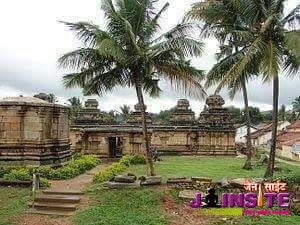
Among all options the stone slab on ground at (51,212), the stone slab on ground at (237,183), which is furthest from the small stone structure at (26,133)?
the stone slab on ground at (237,183)

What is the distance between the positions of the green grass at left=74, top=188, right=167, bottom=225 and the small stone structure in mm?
5619

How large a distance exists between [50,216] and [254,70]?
9.05 metres

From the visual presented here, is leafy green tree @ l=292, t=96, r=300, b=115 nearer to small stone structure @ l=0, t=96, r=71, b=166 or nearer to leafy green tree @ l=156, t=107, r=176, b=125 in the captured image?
leafy green tree @ l=156, t=107, r=176, b=125

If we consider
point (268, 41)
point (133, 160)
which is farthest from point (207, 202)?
point (133, 160)

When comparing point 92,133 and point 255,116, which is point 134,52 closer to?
point 92,133

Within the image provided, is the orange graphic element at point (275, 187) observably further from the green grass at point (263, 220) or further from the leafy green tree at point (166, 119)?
the leafy green tree at point (166, 119)

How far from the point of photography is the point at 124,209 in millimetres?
13164

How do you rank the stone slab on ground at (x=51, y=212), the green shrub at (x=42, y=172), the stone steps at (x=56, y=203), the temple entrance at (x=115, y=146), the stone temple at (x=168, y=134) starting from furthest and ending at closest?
1. the temple entrance at (x=115, y=146)
2. the stone temple at (x=168, y=134)
3. the green shrub at (x=42, y=172)
4. the stone steps at (x=56, y=203)
5. the stone slab on ground at (x=51, y=212)

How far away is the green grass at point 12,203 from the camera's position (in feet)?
42.0

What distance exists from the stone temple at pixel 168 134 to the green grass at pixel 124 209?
1284 cm

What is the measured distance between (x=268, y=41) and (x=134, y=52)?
15.8 feet

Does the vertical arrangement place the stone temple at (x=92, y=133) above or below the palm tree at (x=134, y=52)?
below

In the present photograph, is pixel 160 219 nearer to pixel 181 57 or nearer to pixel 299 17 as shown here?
pixel 181 57

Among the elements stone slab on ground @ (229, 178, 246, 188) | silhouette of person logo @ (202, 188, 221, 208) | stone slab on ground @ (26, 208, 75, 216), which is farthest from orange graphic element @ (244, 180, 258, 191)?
stone slab on ground @ (26, 208, 75, 216)
